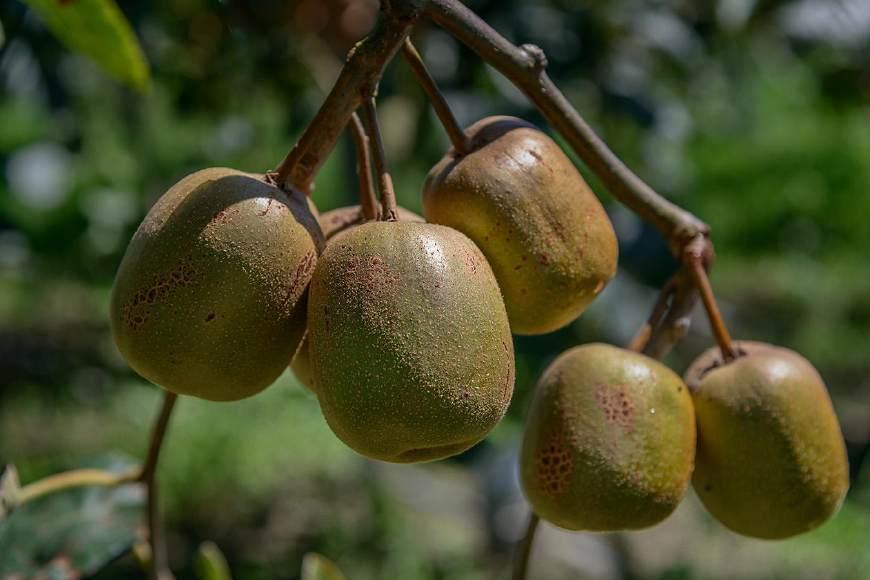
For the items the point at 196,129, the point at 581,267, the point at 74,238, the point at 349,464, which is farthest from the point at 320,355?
the point at 349,464

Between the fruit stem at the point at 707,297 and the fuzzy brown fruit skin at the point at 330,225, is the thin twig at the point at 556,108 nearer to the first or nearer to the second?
the fruit stem at the point at 707,297

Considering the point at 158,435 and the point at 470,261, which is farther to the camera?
the point at 158,435

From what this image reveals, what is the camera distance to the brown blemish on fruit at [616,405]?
79cm

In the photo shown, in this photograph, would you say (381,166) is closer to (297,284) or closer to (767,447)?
(297,284)

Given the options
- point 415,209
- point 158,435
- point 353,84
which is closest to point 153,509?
point 158,435

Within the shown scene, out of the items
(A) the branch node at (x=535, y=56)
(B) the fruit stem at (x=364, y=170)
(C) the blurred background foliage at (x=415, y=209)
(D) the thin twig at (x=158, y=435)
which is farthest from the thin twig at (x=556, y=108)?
(C) the blurred background foliage at (x=415, y=209)

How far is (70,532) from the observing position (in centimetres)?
100

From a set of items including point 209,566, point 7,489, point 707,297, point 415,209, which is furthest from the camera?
point 415,209

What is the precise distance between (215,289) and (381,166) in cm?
14

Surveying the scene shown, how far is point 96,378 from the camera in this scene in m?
3.05

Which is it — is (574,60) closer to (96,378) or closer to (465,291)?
(465,291)

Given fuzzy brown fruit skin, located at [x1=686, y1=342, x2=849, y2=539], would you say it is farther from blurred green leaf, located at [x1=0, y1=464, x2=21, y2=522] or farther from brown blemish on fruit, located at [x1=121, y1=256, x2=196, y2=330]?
blurred green leaf, located at [x1=0, y1=464, x2=21, y2=522]

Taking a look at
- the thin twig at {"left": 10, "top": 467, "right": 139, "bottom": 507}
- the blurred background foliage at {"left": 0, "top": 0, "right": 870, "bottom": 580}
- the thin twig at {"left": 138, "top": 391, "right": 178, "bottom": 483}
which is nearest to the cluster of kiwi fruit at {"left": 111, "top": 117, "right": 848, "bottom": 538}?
the thin twig at {"left": 138, "top": 391, "right": 178, "bottom": 483}

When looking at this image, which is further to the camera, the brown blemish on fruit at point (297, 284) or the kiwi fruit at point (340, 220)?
the kiwi fruit at point (340, 220)
